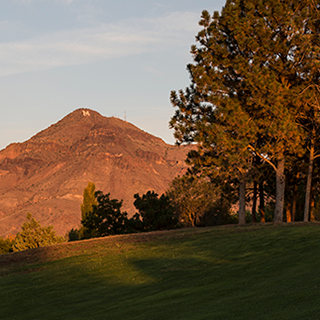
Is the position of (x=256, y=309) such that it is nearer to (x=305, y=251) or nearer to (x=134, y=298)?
(x=134, y=298)

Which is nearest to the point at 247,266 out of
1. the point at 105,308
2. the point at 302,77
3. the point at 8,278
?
the point at 105,308

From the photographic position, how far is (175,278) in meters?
14.2

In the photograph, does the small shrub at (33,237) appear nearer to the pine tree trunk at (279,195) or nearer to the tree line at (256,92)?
the tree line at (256,92)

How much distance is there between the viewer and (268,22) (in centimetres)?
2834

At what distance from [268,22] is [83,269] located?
2158 centimetres

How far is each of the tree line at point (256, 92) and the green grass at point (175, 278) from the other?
6746 millimetres

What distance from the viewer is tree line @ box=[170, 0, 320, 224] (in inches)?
1034

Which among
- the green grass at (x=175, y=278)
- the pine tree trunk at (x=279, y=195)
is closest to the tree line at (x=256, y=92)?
the pine tree trunk at (x=279, y=195)

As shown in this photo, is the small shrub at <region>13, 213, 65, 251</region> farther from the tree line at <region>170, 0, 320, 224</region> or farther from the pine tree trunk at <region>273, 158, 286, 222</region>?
the pine tree trunk at <region>273, 158, 286, 222</region>

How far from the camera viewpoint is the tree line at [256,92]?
2627cm

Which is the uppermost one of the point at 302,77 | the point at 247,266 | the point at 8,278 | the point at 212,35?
the point at 212,35

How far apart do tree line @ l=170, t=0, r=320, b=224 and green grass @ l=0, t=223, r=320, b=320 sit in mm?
6746

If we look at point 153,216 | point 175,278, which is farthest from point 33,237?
point 175,278

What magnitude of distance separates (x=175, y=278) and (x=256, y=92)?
55.1ft
